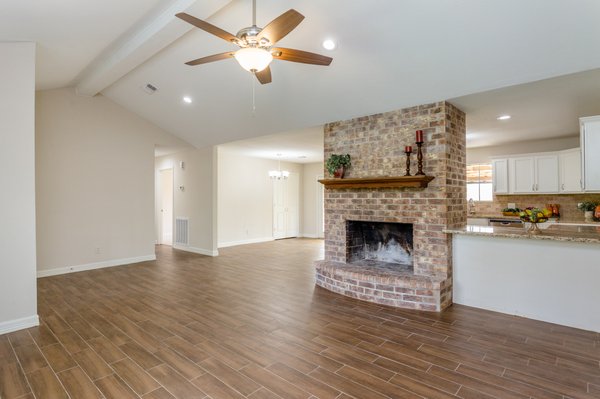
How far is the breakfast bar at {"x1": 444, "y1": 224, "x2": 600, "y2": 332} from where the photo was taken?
3018mm

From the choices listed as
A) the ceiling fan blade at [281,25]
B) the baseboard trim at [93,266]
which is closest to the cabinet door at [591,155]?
the ceiling fan blade at [281,25]

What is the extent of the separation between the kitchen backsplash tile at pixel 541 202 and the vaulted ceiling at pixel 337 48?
3974 mm

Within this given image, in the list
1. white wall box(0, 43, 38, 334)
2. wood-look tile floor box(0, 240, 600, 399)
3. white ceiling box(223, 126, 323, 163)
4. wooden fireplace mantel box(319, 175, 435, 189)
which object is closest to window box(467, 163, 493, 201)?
white ceiling box(223, 126, 323, 163)

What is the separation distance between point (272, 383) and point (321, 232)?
784 centimetres

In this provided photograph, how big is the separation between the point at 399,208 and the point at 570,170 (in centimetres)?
378

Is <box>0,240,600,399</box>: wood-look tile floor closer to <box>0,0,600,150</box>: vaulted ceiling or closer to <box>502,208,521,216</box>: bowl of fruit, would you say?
<box>0,0,600,150</box>: vaulted ceiling

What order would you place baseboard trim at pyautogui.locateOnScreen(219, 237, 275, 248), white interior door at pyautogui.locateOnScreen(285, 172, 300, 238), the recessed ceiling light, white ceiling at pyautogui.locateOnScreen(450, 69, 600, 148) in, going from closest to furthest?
the recessed ceiling light, white ceiling at pyautogui.locateOnScreen(450, 69, 600, 148), baseboard trim at pyautogui.locateOnScreen(219, 237, 275, 248), white interior door at pyautogui.locateOnScreen(285, 172, 300, 238)

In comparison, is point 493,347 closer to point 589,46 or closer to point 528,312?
point 528,312

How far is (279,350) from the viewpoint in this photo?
8.62 ft

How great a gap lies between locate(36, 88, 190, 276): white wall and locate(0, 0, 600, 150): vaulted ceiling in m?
0.83

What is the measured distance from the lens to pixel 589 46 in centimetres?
259

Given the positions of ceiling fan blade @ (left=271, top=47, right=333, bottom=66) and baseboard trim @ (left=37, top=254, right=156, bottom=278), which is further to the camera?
baseboard trim @ (left=37, top=254, right=156, bottom=278)

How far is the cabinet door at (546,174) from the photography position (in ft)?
18.5

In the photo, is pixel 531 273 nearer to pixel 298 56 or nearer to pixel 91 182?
pixel 298 56
